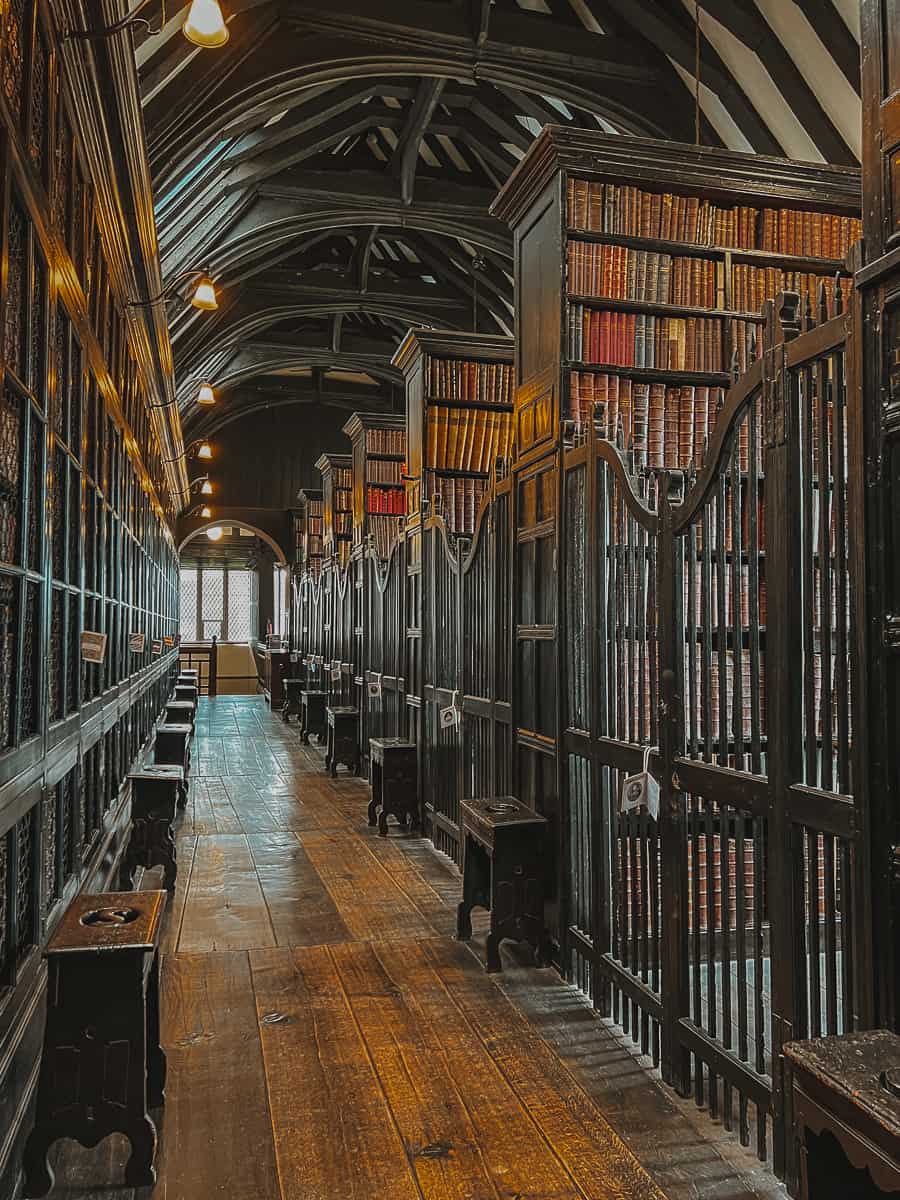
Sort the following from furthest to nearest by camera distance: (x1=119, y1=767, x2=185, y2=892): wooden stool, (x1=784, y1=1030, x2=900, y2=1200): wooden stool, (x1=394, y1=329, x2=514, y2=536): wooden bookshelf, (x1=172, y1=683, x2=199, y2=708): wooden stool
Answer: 1. (x1=172, y1=683, x2=199, y2=708): wooden stool
2. (x1=394, y1=329, x2=514, y2=536): wooden bookshelf
3. (x1=119, y1=767, x2=185, y2=892): wooden stool
4. (x1=784, y1=1030, x2=900, y2=1200): wooden stool

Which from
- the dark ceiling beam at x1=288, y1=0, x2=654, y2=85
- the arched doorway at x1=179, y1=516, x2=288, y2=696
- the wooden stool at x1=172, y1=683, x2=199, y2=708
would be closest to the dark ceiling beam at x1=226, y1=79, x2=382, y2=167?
the dark ceiling beam at x1=288, y1=0, x2=654, y2=85

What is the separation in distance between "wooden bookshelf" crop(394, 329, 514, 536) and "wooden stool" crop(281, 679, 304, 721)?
7231 millimetres

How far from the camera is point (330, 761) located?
8.16 metres

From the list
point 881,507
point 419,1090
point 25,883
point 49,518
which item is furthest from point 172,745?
point 881,507

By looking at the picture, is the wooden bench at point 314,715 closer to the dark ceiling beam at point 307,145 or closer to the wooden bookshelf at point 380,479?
the wooden bookshelf at point 380,479

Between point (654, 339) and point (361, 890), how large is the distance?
292 cm

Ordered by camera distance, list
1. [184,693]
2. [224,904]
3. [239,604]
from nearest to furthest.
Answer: [224,904]
[184,693]
[239,604]

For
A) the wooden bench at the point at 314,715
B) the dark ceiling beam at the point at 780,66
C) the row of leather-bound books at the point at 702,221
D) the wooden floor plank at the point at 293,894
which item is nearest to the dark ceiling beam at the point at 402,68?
the dark ceiling beam at the point at 780,66

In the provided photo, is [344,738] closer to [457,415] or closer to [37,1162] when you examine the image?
[457,415]

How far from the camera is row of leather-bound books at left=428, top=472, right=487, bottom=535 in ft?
20.2

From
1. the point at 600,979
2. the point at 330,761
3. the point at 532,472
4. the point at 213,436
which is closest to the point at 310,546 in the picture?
the point at 213,436

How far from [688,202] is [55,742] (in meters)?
3.36

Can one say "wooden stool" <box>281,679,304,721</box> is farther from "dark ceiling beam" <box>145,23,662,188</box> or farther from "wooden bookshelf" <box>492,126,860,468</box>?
"wooden bookshelf" <box>492,126,860,468</box>

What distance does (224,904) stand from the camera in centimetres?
432
